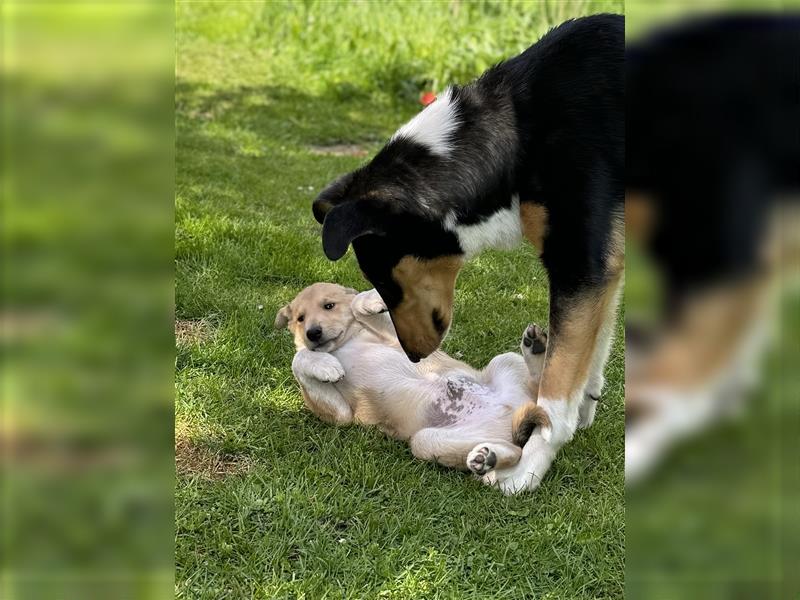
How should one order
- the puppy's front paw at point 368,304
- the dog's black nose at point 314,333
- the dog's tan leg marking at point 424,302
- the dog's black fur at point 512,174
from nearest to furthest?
1. the dog's black fur at point 512,174
2. the dog's tan leg marking at point 424,302
3. the dog's black nose at point 314,333
4. the puppy's front paw at point 368,304

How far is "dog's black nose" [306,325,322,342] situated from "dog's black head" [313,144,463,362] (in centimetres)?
44

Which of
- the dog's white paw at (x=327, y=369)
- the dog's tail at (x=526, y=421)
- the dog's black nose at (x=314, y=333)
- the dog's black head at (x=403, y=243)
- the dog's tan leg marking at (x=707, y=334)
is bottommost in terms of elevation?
the dog's black nose at (x=314, y=333)

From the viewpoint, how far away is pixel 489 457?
3207 millimetres

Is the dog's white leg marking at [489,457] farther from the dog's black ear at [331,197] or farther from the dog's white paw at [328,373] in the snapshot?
the dog's black ear at [331,197]

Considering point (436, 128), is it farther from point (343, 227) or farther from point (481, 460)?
point (481, 460)

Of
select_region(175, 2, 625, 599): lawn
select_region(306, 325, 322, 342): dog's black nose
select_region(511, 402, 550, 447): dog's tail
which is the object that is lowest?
select_region(175, 2, 625, 599): lawn

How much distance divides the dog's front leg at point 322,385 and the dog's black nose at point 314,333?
0.24 m

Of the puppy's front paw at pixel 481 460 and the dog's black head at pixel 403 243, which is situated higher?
the dog's black head at pixel 403 243

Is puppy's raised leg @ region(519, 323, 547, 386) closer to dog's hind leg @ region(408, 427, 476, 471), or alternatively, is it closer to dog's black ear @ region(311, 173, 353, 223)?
dog's hind leg @ region(408, 427, 476, 471)

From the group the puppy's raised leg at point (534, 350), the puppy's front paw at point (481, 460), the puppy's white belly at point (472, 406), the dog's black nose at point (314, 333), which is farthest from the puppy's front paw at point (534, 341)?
the dog's black nose at point (314, 333)

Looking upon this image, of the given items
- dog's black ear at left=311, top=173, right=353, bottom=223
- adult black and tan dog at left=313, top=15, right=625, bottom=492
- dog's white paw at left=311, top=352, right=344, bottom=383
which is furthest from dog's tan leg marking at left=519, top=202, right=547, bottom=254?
dog's white paw at left=311, top=352, right=344, bottom=383

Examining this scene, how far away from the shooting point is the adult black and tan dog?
3.22 metres

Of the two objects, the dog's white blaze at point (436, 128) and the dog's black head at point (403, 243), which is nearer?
the dog's black head at point (403, 243)

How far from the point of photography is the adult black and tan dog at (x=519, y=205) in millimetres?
→ 3221
